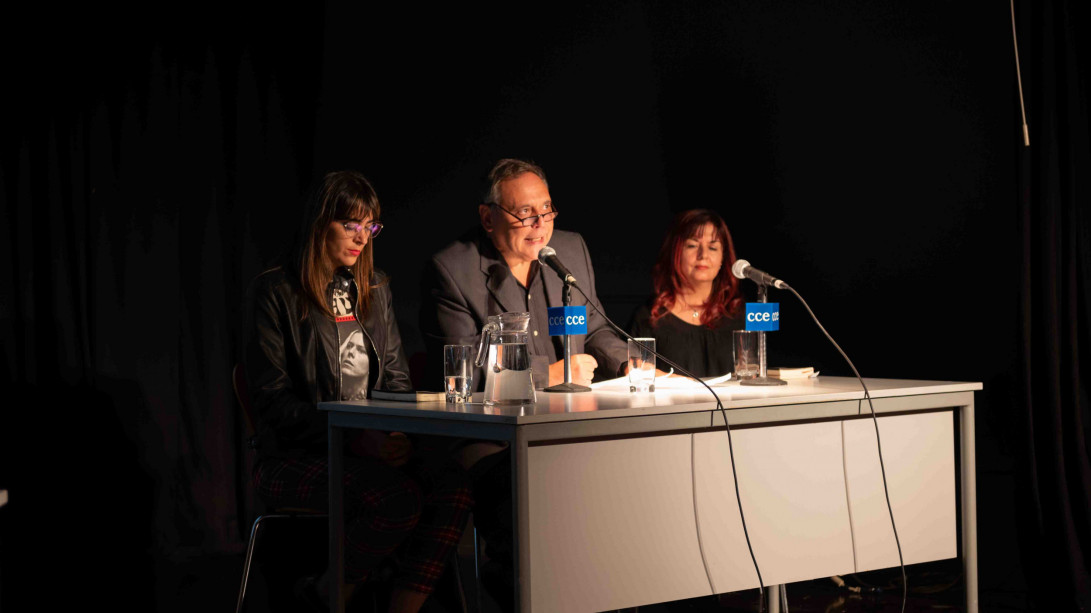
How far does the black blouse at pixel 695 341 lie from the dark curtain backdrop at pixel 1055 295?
0.95m

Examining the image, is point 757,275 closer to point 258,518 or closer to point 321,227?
point 321,227

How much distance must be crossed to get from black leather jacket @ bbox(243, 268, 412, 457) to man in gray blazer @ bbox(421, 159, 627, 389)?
319 mm

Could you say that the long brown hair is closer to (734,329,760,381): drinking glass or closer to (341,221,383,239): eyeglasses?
(341,221,383,239): eyeglasses

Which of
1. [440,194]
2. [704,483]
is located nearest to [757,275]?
[704,483]

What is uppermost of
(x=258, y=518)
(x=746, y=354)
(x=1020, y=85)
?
(x=1020, y=85)

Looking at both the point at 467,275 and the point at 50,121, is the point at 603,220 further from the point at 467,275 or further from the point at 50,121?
the point at 50,121

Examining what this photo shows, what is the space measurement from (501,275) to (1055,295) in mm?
1696

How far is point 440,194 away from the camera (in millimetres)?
4617

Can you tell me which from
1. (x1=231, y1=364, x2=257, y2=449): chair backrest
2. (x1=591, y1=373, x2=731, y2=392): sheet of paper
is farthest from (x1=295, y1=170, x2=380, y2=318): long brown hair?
(x1=591, y1=373, x2=731, y2=392): sheet of paper

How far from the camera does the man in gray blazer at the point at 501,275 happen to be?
322 centimetres

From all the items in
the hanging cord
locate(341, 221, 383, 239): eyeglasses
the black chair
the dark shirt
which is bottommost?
the black chair

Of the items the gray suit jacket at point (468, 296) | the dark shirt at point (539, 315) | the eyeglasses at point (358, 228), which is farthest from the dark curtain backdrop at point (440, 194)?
the eyeglasses at point (358, 228)

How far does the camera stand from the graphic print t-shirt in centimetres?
289

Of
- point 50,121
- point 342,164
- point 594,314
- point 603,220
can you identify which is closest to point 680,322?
point 594,314
